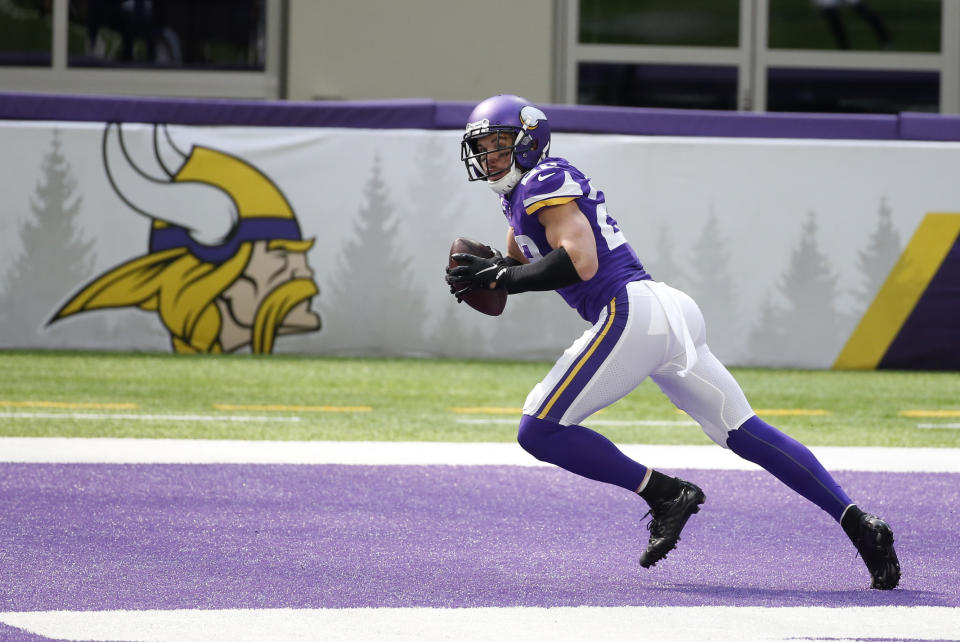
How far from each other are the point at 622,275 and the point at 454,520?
4.73 ft

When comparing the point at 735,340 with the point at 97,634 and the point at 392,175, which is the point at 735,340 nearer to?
the point at 392,175

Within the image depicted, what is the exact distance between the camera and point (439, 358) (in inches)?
453

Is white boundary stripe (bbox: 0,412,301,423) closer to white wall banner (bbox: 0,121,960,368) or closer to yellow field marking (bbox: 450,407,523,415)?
yellow field marking (bbox: 450,407,523,415)

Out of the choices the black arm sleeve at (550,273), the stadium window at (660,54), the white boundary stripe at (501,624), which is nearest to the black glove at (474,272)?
the black arm sleeve at (550,273)

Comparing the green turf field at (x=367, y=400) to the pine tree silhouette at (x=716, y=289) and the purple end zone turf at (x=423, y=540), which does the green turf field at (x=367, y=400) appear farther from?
the purple end zone turf at (x=423, y=540)

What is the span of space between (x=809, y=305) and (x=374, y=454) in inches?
211

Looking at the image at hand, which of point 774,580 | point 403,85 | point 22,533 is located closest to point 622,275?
point 774,580

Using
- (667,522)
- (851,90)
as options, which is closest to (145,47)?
(851,90)

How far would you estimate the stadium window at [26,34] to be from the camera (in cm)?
1634

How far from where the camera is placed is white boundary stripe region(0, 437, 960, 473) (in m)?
6.85

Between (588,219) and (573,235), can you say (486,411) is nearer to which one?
(588,219)

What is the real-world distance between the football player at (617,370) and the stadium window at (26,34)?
13.0 meters

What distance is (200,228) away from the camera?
11.3 meters

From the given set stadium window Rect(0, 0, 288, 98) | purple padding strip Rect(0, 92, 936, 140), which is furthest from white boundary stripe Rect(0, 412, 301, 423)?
stadium window Rect(0, 0, 288, 98)
